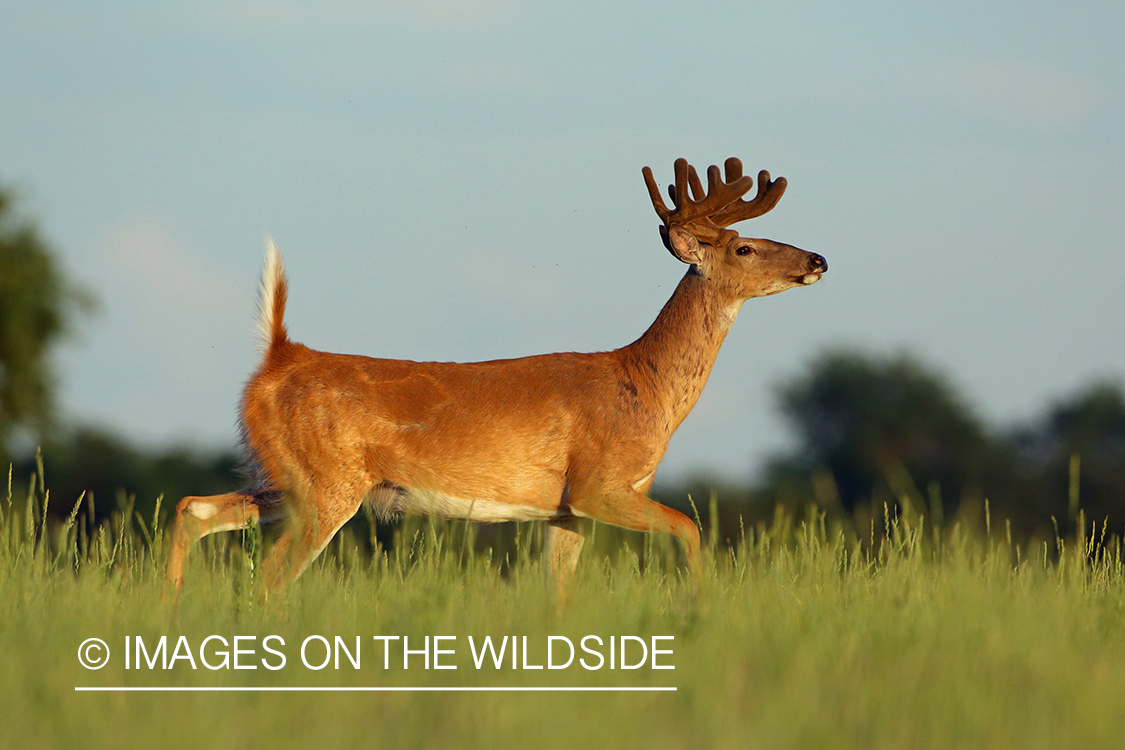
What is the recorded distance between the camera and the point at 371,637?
446 centimetres

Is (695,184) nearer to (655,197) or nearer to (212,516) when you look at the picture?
(655,197)

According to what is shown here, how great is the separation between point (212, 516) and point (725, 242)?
3.13 metres

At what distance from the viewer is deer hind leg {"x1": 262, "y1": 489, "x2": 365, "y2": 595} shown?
6191mm

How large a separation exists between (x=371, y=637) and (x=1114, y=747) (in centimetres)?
237

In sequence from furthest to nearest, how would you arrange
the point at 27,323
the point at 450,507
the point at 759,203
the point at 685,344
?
the point at 27,323
the point at 759,203
the point at 685,344
the point at 450,507

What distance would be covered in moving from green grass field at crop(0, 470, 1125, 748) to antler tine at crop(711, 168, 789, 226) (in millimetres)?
2061

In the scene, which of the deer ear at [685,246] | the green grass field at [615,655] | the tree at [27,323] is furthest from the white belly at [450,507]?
the tree at [27,323]

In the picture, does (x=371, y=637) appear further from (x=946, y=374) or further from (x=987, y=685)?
(x=946, y=374)

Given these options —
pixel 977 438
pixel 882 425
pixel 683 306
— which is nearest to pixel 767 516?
pixel 882 425

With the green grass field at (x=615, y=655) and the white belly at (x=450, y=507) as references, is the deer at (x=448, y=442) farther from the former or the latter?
the green grass field at (x=615, y=655)

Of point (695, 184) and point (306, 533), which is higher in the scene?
point (695, 184)

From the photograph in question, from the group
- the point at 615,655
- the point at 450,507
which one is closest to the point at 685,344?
the point at 450,507

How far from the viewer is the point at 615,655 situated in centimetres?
448

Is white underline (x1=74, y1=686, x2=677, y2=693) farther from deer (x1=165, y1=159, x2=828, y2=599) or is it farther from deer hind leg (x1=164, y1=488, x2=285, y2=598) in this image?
deer (x1=165, y1=159, x2=828, y2=599)
